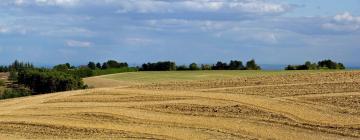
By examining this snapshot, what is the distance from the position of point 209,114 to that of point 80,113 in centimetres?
351

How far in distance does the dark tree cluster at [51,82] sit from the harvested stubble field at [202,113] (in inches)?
1006

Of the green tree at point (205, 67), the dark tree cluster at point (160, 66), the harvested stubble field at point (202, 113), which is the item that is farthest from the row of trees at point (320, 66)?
the harvested stubble field at point (202, 113)

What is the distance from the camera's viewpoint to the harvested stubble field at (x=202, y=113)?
49.2 feet

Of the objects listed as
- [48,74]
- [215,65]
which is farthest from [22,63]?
[48,74]

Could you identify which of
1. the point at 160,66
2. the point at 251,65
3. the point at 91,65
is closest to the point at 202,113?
the point at 251,65

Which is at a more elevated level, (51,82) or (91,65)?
(91,65)

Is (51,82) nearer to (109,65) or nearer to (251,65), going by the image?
(251,65)

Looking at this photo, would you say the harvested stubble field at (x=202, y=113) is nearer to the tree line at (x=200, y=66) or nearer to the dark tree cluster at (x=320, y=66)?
the dark tree cluster at (x=320, y=66)

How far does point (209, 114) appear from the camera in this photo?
54.0 feet

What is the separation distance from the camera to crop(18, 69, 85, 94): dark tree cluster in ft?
151

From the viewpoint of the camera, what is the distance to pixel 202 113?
54.5 ft

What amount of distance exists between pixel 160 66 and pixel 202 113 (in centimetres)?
5271

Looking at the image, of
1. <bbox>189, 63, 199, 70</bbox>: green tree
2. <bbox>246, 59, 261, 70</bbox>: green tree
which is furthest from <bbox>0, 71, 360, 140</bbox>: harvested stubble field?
<bbox>189, 63, 199, 70</bbox>: green tree

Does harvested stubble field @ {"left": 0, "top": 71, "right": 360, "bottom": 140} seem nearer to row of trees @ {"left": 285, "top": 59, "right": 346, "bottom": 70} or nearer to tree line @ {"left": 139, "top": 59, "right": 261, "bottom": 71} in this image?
row of trees @ {"left": 285, "top": 59, "right": 346, "bottom": 70}
